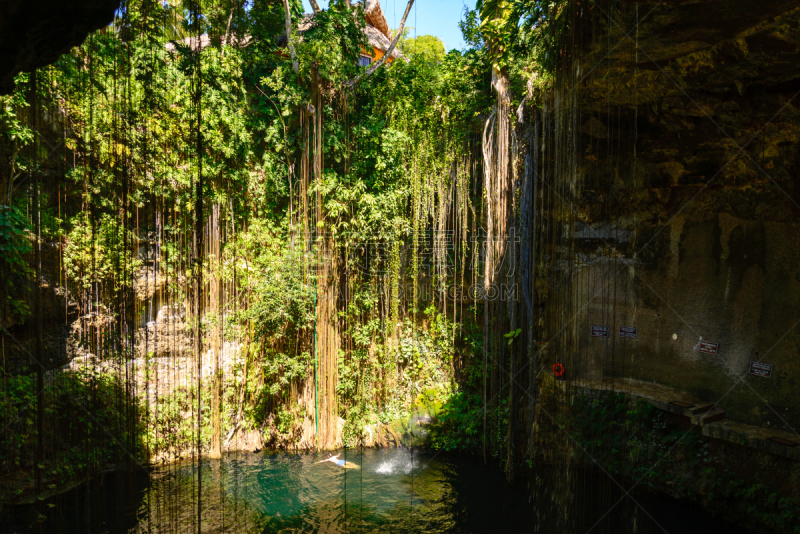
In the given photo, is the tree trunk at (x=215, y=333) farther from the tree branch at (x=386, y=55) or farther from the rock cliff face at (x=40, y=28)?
the rock cliff face at (x=40, y=28)

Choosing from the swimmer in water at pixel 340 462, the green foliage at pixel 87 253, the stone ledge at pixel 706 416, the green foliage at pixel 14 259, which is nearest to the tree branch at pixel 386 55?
the green foliage at pixel 87 253

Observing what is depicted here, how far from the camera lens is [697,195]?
4508 millimetres

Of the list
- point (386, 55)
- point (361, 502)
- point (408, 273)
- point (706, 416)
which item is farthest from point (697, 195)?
point (361, 502)

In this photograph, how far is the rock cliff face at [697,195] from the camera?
2779mm

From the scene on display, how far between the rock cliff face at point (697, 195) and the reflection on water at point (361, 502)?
1.32 m

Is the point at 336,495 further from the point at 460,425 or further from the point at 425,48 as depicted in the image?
the point at 425,48

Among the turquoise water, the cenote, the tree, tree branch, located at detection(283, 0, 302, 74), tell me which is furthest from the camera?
the tree

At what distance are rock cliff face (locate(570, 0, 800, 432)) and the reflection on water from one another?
1317 millimetres

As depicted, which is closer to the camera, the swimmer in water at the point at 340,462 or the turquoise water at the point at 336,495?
the turquoise water at the point at 336,495

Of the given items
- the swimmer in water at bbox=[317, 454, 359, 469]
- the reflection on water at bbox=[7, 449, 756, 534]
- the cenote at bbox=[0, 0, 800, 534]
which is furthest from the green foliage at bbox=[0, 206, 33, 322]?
the swimmer in water at bbox=[317, 454, 359, 469]

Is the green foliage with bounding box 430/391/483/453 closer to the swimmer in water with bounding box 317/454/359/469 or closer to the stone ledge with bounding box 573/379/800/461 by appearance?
the swimmer in water with bounding box 317/454/359/469

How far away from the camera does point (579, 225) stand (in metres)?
5.11

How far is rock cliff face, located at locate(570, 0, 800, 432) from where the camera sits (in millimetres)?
2779

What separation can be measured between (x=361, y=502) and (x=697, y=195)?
4.77m
